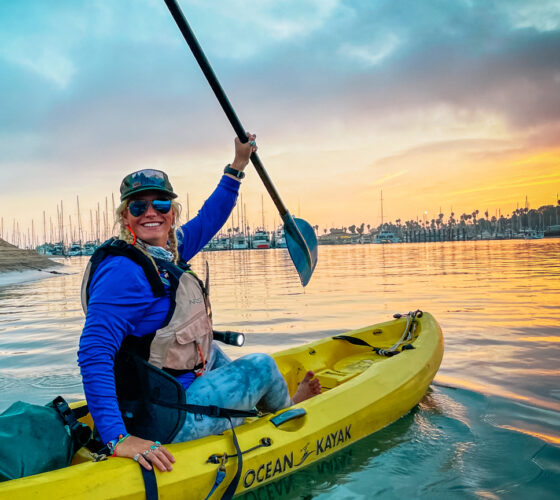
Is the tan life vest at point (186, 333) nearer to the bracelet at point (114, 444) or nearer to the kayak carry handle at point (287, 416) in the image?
the bracelet at point (114, 444)

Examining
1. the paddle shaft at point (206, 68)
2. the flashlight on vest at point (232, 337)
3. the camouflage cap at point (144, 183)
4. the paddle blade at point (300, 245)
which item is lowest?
the flashlight on vest at point (232, 337)

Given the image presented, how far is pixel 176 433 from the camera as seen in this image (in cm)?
251

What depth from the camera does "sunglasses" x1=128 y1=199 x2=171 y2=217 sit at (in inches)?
98.7

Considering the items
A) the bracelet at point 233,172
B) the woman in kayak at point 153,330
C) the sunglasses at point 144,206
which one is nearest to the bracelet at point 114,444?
the woman in kayak at point 153,330

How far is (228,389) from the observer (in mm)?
2615

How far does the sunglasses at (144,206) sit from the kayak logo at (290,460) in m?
1.55

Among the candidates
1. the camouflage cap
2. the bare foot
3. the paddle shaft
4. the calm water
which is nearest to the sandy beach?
the calm water

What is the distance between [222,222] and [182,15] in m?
1.46

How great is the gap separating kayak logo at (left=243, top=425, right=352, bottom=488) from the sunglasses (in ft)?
5.07

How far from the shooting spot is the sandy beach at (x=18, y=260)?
975 inches

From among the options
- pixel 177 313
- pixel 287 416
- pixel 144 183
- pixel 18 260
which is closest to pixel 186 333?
pixel 177 313

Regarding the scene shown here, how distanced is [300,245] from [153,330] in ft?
9.91

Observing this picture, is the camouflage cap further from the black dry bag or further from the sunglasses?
the black dry bag

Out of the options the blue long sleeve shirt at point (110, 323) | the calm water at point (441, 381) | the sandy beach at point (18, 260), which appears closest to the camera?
the blue long sleeve shirt at point (110, 323)
